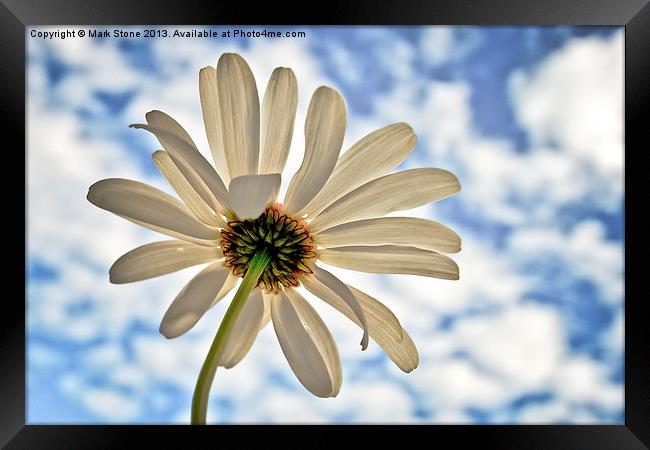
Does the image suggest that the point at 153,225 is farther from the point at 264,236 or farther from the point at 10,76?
the point at 10,76

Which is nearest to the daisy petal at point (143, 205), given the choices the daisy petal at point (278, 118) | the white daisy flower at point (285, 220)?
the white daisy flower at point (285, 220)

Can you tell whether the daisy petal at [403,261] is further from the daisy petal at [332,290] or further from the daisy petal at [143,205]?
the daisy petal at [143,205]

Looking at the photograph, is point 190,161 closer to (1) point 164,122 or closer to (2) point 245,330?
(1) point 164,122

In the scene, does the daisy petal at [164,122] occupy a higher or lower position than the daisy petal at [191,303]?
higher

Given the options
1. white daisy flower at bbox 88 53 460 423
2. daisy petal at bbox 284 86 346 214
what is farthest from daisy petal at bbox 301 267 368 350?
daisy petal at bbox 284 86 346 214

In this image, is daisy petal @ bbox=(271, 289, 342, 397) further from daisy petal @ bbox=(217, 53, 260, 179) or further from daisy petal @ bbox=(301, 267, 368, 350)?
daisy petal @ bbox=(217, 53, 260, 179)

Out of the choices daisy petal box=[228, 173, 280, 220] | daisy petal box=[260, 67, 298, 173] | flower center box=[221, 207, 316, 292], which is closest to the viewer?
daisy petal box=[228, 173, 280, 220]
